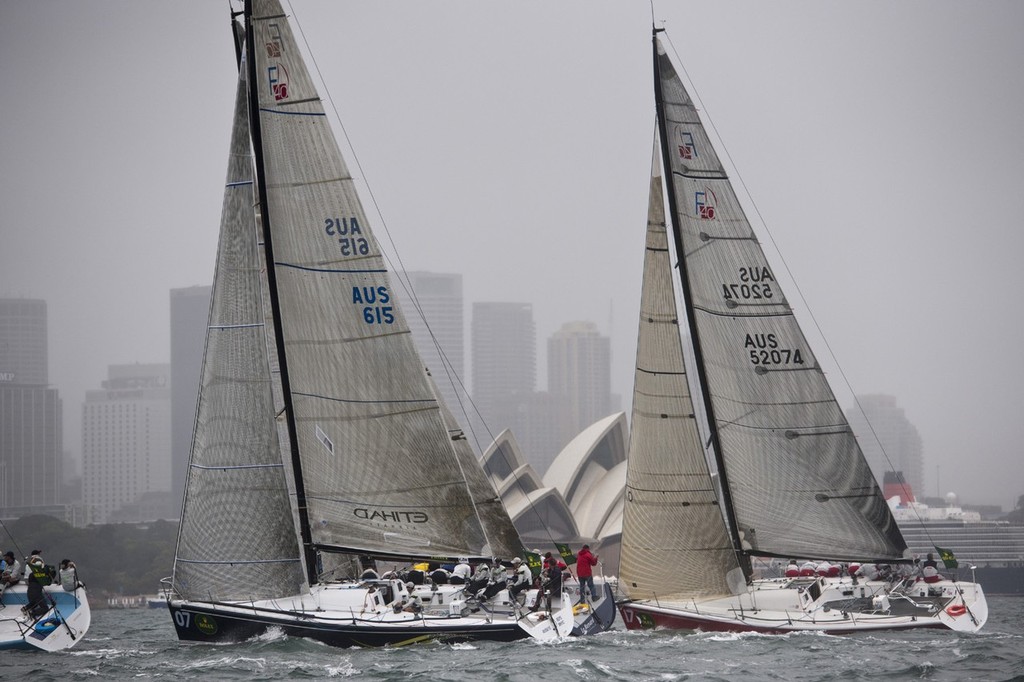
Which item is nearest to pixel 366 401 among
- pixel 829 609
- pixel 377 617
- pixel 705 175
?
pixel 377 617

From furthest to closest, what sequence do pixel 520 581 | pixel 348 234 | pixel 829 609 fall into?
pixel 829 609
pixel 348 234
pixel 520 581

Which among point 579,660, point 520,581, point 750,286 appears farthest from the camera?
point 750,286

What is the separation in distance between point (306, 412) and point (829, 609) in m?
9.46

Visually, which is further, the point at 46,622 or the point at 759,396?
A: the point at 759,396

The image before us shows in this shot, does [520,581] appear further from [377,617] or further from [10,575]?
[10,575]

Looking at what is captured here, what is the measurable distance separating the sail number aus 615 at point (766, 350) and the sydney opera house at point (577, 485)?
54.8 meters

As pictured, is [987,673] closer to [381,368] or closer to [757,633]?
[757,633]

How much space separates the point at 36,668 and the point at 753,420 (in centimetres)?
1278

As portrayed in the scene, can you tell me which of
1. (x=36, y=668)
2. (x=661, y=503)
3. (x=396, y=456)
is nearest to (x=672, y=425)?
(x=661, y=503)

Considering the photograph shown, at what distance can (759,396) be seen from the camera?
1045 inches

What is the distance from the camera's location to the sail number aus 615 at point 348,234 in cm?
2339

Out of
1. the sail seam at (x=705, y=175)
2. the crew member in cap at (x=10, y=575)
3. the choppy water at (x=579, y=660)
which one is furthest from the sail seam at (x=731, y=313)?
the crew member in cap at (x=10, y=575)

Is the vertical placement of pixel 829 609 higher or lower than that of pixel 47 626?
lower

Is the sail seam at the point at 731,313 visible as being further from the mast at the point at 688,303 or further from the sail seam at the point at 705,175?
the sail seam at the point at 705,175
